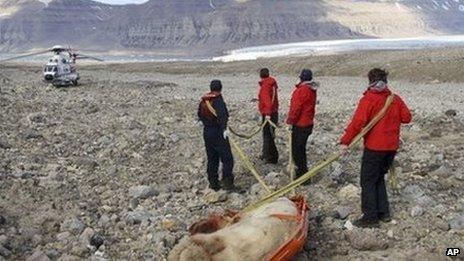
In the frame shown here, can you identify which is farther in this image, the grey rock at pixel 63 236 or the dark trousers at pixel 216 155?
the dark trousers at pixel 216 155

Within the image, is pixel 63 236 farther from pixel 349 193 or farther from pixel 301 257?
pixel 349 193

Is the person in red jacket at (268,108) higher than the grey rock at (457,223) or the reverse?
higher

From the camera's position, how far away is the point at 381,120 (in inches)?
307

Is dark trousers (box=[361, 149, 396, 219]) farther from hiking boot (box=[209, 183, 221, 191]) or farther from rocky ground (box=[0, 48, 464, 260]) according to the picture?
hiking boot (box=[209, 183, 221, 191])

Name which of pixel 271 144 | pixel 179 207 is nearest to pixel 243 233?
pixel 179 207

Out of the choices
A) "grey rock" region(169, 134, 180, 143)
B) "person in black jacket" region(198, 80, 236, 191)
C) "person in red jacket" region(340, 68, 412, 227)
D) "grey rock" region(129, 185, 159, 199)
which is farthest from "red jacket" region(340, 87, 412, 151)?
"grey rock" region(169, 134, 180, 143)

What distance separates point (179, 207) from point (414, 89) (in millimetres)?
21054

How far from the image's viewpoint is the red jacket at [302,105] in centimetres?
976

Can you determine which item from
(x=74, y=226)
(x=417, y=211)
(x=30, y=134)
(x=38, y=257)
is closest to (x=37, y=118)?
(x=30, y=134)

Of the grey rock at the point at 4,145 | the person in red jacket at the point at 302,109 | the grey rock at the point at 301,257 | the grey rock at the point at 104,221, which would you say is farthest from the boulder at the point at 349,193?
the grey rock at the point at 4,145

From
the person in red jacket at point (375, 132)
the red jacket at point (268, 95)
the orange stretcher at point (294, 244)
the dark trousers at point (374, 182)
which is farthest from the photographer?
the red jacket at point (268, 95)

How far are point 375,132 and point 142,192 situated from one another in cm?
379

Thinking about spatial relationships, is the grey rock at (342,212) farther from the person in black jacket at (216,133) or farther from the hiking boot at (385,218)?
the person in black jacket at (216,133)

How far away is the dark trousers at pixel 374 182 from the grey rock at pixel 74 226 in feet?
11.6
